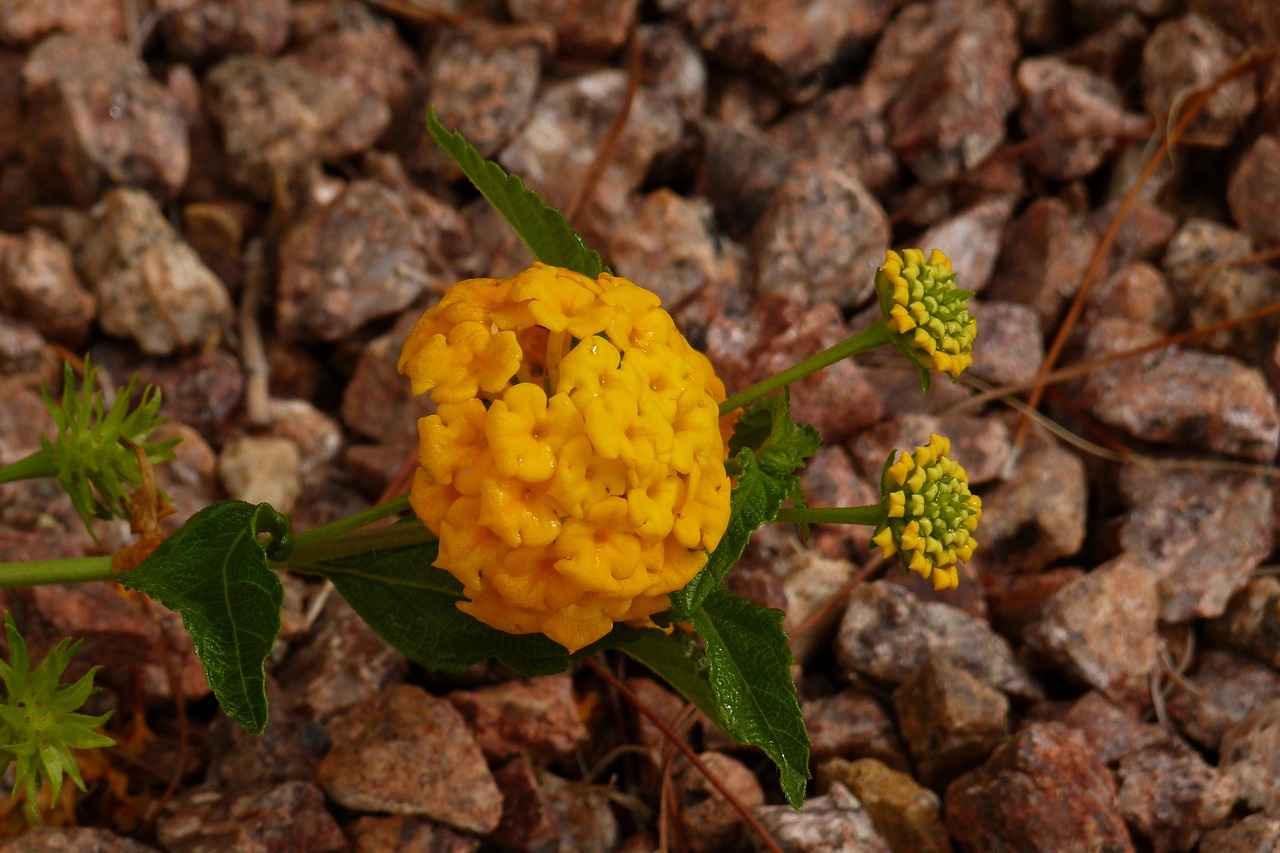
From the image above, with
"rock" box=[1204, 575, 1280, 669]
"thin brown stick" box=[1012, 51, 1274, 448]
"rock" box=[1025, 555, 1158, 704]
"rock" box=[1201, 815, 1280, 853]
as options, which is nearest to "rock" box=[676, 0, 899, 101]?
"thin brown stick" box=[1012, 51, 1274, 448]

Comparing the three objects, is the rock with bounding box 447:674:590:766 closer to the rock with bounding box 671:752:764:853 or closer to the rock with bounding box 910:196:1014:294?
the rock with bounding box 671:752:764:853

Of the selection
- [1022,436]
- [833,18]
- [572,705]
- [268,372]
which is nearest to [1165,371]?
[1022,436]

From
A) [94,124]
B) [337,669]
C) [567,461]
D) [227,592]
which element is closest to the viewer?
[567,461]

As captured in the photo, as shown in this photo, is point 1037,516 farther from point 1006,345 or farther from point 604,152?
point 604,152

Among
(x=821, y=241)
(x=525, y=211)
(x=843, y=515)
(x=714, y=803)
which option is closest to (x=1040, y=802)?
(x=714, y=803)

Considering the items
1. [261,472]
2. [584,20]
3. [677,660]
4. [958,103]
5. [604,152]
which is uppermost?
[958,103]

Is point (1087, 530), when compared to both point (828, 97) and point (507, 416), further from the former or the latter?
point (507, 416)
